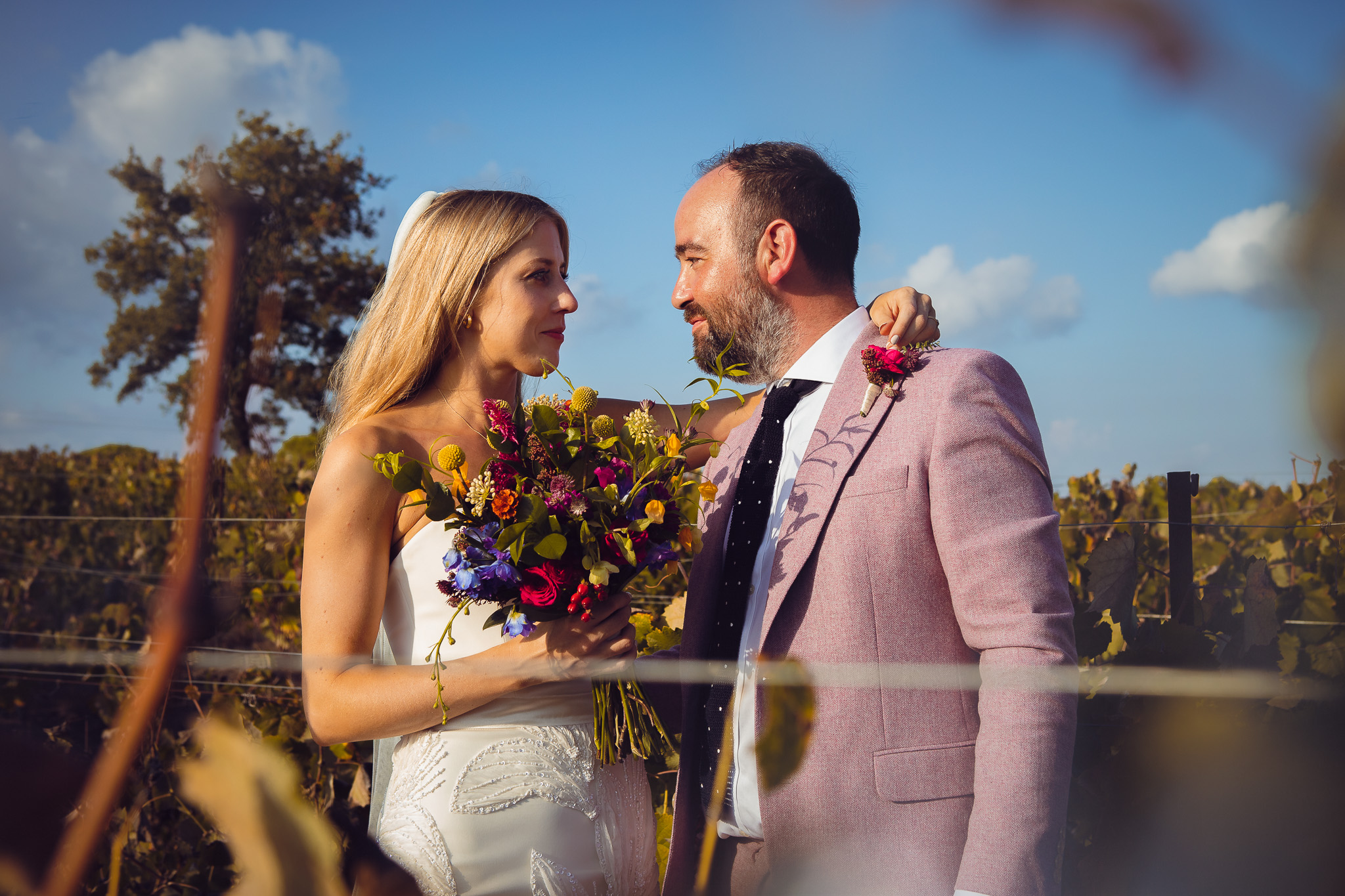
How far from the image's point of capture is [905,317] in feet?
7.91

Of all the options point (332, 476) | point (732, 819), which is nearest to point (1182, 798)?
point (732, 819)

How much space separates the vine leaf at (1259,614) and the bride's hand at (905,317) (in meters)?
0.99

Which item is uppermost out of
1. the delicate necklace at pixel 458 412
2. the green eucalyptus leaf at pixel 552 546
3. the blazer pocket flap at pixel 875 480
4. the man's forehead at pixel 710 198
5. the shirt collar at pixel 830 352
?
the man's forehead at pixel 710 198

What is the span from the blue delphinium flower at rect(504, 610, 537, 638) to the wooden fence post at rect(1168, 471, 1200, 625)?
1.80 m

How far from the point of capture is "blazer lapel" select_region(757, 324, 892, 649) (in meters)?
2.17

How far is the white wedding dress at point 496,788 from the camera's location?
7.31 feet

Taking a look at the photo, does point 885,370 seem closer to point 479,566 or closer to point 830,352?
point 830,352

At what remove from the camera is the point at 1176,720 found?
197 cm

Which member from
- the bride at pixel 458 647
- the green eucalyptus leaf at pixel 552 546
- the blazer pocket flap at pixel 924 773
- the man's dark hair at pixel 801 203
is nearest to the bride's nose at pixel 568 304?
the bride at pixel 458 647

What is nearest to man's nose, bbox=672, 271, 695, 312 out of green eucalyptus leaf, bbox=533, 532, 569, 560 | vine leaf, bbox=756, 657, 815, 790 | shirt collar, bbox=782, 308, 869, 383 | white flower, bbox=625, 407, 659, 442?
shirt collar, bbox=782, 308, 869, 383

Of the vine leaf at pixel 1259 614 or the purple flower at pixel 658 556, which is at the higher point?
the purple flower at pixel 658 556

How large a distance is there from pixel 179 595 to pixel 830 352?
2.40 meters

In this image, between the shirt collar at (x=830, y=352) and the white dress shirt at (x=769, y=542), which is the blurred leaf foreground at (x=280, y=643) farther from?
the shirt collar at (x=830, y=352)

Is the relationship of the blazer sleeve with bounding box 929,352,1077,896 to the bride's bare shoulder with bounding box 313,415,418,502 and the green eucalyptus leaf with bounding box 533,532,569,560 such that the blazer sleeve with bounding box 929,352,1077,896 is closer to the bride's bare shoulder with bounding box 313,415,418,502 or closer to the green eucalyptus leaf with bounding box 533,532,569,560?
the green eucalyptus leaf with bounding box 533,532,569,560
